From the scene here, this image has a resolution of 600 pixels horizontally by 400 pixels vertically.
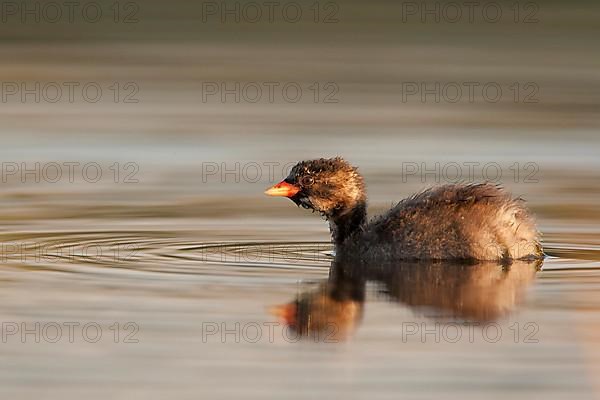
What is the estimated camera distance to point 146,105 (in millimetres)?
22328

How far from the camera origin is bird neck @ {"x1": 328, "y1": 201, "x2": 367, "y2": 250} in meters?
12.9

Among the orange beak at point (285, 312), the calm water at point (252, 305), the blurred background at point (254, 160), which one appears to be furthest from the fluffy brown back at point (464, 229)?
the orange beak at point (285, 312)

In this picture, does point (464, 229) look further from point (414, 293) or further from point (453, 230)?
point (414, 293)

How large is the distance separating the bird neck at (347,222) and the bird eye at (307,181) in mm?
317

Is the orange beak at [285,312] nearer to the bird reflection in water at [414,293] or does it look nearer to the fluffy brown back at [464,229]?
the bird reflection in water at [414,293]

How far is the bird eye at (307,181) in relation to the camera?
1295 centimetres

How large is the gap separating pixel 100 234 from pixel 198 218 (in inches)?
45.4

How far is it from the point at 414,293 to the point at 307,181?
2.16 meters

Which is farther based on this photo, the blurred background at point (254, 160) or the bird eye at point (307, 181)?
the bird eye at point (307, 181)

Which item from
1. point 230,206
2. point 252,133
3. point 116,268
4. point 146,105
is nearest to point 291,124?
point 252,133

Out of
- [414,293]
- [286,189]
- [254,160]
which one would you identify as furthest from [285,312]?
[254,160]

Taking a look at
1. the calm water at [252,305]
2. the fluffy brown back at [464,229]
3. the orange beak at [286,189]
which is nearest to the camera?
the calm water at [252,305]

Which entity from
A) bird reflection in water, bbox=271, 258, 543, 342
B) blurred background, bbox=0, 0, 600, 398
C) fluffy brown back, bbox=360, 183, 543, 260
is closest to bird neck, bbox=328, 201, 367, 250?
blurred background, bbox=0, 0, 600, 398

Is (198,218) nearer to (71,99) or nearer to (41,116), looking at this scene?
(41,116)
